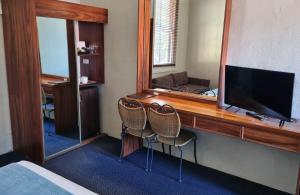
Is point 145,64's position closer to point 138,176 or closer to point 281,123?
point 138,176

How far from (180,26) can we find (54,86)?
1893 millimetres

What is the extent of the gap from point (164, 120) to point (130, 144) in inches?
35.6

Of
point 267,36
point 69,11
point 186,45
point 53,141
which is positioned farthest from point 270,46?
point 53,141

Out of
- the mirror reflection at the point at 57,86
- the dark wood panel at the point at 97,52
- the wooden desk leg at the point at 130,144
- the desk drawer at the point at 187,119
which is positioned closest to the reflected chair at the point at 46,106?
the mirror reflection at the point at 57,86

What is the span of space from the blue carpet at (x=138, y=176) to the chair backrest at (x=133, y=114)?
0.54m

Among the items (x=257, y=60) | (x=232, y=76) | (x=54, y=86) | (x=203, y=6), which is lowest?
(x=54, y=86)

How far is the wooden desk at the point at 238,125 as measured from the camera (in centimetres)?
208

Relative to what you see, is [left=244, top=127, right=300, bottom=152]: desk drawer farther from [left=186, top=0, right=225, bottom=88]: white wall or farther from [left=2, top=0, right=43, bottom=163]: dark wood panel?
[left=2, top=0, right=43, bottom=163]: dark wood panel

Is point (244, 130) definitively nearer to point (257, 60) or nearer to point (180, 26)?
point (257, 60)

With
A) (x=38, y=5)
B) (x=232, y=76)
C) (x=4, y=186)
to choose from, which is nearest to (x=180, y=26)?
(x=232, y=76)

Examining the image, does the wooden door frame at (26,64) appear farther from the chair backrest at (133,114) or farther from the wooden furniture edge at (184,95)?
the wooden furniture edge at (184,95)

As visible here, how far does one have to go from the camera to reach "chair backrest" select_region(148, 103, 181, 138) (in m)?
2.60

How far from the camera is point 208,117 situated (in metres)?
2.46

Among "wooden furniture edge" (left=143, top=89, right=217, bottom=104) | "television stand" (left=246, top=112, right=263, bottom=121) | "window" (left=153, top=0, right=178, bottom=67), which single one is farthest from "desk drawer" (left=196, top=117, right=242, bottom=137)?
"window" (left=153, top=0, right=178, bottom=67)
